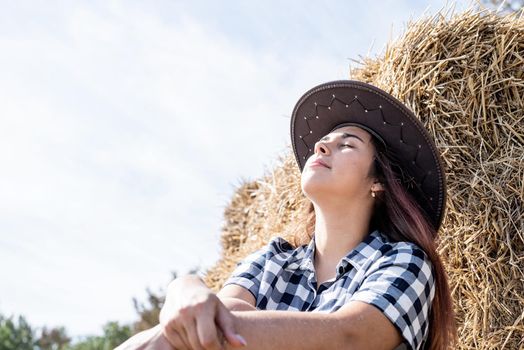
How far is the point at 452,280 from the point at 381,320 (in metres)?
0.81

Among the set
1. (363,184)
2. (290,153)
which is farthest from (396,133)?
(290,153)

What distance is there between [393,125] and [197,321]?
105 cm

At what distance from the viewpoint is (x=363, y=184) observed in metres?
2.23

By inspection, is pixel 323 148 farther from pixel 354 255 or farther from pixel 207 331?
pixel 207 331

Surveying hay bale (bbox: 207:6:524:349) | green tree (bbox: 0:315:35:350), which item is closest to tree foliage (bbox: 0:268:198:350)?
green tree (bbox: 0:315:35:350)

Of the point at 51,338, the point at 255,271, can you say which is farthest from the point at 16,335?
the point at 255,271

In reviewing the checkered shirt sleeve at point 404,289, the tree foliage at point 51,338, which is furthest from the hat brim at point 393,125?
the tree foliage at point 51,338

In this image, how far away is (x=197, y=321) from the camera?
1459 mm

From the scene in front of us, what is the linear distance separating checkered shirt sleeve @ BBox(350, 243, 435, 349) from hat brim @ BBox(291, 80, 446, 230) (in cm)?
29

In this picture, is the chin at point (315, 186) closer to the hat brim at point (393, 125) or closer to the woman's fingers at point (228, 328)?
the hat brim at point (393, 125)

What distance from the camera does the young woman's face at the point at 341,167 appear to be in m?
2.13

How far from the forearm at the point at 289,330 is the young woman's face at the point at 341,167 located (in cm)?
56

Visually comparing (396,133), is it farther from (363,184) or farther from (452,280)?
(452,280)

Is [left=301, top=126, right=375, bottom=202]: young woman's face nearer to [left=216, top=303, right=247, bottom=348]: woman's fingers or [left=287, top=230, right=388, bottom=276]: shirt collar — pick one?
[left=287, top=230, right=388, bottom=276]: shirt collar
